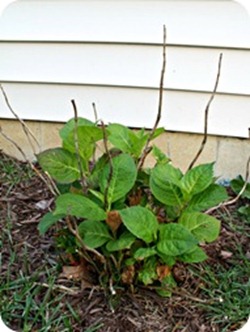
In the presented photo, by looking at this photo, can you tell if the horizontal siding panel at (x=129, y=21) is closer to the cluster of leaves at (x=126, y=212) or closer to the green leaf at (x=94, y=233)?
the cluster of leaves at (x=126, y=212)

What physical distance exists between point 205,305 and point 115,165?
53 centimetres

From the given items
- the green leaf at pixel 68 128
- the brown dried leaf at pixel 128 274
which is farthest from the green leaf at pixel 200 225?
the green leaf at pixel 68 128

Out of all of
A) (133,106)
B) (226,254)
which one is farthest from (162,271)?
(133,106)

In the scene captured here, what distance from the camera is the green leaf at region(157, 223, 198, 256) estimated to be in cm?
148

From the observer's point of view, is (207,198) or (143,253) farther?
(207,198)

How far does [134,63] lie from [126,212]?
3.21ft

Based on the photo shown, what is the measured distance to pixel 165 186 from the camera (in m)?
1.61

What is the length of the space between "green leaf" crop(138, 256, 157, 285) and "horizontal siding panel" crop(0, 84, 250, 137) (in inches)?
35.8

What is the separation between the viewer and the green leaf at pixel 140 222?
152cm

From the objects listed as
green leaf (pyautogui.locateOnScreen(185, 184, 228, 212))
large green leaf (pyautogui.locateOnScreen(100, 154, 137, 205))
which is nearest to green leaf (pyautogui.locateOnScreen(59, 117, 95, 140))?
large green leaf (pyautogui.locateOnScreen(100, 154, 137, 205))

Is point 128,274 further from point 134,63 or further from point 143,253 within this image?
point 134,63

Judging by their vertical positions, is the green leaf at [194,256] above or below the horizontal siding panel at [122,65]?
Result: below

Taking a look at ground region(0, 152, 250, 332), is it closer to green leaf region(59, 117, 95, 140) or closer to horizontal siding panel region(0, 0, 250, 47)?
green leaf region(59, 117, 95, 140)

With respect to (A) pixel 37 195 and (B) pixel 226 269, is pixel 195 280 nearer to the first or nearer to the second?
(B) pixel 226 269
